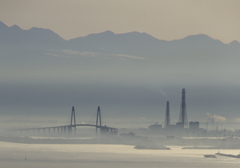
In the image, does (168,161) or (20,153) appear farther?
(20,153)

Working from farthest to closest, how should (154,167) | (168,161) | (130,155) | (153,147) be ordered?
(153,147)
(130,155)
(168,161)
(154,167)

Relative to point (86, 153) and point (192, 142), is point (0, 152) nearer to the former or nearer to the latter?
point (86, 153)

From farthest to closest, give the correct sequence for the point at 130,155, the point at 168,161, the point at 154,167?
the point at 130,155, the point at 168,161, the point at 154,167

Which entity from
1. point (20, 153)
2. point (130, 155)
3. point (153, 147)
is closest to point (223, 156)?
point (130, 155)

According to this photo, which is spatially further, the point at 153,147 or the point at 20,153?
the point at 153,147

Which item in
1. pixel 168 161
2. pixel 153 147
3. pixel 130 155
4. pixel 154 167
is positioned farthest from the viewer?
pixel 153 147

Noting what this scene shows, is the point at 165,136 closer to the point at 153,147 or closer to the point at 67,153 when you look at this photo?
the point at 153,147

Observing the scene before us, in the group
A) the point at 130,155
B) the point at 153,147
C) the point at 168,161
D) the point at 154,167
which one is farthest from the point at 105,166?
the point at 153,147

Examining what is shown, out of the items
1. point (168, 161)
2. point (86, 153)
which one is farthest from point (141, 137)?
point (168, 161)
